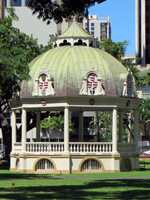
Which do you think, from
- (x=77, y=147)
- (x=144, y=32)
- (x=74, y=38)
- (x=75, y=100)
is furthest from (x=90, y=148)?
(x=144, y=32)

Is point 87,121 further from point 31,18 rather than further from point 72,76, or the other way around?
point 72,76

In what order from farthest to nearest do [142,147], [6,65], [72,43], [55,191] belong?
[142,147], [72,43], [6,65], [55,191]

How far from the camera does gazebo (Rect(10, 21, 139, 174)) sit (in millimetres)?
33906

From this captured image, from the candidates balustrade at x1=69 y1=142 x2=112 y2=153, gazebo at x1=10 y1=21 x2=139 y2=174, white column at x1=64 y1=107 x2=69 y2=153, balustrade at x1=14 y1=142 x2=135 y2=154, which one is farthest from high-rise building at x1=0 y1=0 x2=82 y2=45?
white column at x1=64 y1=107 x2=69 y2=153

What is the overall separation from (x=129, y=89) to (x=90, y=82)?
335cm

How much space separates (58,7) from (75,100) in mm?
13943

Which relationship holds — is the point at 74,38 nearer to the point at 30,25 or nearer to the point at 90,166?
the point at 90,166

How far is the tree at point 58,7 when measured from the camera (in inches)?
774

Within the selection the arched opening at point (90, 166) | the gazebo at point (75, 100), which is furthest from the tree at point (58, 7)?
the arched opening at point (90, 166)

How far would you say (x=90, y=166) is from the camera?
1352 inches

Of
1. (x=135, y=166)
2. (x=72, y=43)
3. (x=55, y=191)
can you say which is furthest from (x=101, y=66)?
(x=55, y=191)

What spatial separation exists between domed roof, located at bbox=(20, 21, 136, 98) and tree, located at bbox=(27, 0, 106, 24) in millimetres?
13548

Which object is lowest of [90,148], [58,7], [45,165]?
[45,165]

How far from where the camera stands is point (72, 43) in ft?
125
